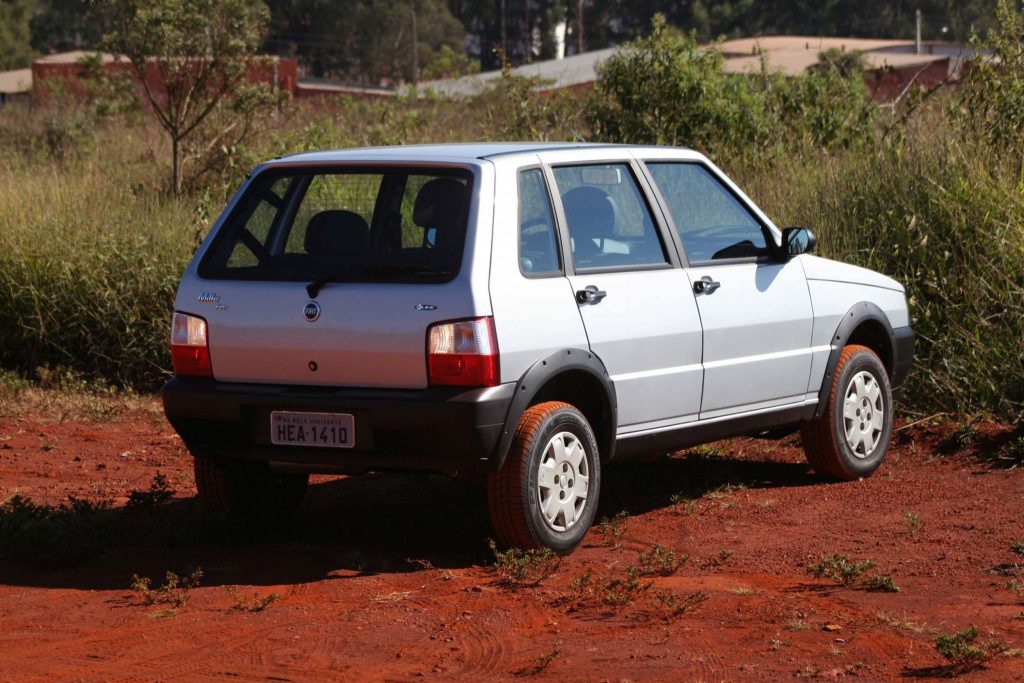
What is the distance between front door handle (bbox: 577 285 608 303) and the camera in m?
6.18

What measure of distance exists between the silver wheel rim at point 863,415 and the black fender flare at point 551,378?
6.19 ft

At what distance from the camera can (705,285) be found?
6.81 m

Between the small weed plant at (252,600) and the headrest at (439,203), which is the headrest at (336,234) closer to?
the headrest at (439,203)

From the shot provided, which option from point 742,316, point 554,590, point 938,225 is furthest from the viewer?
point 938,225

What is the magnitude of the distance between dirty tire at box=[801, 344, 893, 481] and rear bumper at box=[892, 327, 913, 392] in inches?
3.7

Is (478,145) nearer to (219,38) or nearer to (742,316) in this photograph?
(742,316)

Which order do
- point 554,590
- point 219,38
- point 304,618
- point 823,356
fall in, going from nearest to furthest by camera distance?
point 304,618, point 554,590, point 823,356, point 219,38

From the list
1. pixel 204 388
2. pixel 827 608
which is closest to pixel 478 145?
pixel 204 388

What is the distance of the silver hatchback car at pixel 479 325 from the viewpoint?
5.73m

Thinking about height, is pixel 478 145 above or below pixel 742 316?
above

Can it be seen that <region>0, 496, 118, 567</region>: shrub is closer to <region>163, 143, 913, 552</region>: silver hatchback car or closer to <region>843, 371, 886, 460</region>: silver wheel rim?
<region>163, 143, 913, 552</region>: silver hatchback car

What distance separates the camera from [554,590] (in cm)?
570

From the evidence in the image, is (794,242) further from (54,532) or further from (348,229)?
(54,532)

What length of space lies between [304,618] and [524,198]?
6.31ft
